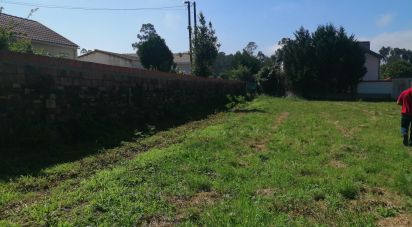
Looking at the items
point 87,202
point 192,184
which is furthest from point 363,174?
point 87,202

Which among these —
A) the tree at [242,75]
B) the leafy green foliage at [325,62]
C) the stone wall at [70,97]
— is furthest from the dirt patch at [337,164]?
the tree at [242,75]

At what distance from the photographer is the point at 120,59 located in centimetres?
5178

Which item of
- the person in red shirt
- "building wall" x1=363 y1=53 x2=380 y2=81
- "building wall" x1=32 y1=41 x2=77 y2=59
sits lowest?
the person in red shirt

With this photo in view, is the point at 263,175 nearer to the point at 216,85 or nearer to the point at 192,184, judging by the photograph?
the point at 192,184

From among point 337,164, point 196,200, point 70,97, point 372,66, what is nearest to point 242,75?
point 372,66

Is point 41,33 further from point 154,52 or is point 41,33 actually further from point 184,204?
point 184,204

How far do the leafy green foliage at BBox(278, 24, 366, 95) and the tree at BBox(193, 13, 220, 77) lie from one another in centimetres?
1023

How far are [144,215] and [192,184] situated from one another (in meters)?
1.44

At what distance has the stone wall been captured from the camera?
918cm

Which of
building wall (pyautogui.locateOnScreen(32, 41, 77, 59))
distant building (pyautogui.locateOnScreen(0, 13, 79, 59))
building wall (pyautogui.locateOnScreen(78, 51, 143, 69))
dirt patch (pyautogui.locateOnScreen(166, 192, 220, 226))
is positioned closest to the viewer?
dirt patch (pyautogui.locateOnScreen(166, 192, 220, 226))

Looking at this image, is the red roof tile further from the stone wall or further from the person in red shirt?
the person in red shirt

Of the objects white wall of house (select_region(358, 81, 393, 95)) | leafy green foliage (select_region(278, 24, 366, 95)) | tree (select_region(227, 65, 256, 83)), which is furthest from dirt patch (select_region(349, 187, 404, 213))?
tree (select_region(227, 65, 256, 83))

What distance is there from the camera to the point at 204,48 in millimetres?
35469

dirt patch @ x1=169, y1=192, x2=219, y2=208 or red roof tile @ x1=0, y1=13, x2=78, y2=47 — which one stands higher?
red roof tile @ x1=0, y1=13, x2=78, y2=47
